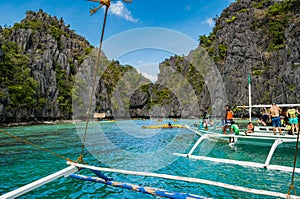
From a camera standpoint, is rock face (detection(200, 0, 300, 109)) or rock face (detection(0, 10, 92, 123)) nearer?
rock face (detection(0, 10, 92, 123))

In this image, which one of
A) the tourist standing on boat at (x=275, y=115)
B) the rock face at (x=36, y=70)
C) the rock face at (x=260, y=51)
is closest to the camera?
the tourist standing on boat at (x=275, y=115)

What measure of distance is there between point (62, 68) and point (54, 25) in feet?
69.4

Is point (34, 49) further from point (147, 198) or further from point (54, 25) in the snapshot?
point (147, 198)

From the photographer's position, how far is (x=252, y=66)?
165ft

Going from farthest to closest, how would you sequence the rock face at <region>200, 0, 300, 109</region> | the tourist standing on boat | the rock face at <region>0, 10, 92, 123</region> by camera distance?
1. the rock face at <region>200, 0, 300, 109</region>
2. the rock face at <region>0, 10, 92, 123</region>
3. the tourist standing on boat

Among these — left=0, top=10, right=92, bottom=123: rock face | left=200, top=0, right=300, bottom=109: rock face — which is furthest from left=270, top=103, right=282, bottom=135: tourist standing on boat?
left=0, top=10, right=92, bottom=123: rock face

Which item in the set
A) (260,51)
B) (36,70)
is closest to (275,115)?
(36,70)

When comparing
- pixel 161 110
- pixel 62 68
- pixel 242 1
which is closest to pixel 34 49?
pixel 62 68

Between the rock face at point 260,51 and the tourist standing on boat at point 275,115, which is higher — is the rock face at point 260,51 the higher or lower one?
the higher one

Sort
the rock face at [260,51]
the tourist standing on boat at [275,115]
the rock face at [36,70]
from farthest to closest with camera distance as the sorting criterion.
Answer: the rock face at [260,51]
the rock face at [36,70]
the tourist standing on boat at [275,115]

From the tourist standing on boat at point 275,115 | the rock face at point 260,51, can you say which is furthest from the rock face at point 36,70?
the rock face at point 260,51

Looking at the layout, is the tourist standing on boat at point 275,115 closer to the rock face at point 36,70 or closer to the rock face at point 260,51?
the rock face at point 260,51

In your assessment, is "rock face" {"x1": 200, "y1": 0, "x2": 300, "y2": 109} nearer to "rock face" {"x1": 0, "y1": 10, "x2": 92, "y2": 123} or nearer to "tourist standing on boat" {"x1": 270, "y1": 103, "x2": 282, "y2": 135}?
"tourist standing on boat" {"x1": 270, "y1": 103, "x2": 282, "y2": 135}

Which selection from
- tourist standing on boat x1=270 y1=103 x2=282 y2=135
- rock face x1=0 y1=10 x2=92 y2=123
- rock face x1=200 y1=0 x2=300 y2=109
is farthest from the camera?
rock face x1=200 y1=0 x2=300 y2=109
